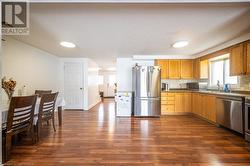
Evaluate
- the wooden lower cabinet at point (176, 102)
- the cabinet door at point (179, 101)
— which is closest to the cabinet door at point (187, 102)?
the wooden lower cabinet at point (176, 102)

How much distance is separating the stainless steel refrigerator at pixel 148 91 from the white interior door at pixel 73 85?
2633 millimetres

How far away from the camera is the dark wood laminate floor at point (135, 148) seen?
95.8 inches

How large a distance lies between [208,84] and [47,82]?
5616mm

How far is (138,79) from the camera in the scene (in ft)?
18.8

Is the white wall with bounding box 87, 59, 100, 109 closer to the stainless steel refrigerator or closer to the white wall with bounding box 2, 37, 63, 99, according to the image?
the white wall with bounding box 2, 37, 63, 99

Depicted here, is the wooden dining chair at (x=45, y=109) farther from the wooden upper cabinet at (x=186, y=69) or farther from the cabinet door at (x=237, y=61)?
the wooden upper cabinet at (x=186, y=69)

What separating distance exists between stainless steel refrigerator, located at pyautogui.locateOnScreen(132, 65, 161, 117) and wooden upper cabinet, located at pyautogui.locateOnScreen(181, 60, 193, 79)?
1.17 meters

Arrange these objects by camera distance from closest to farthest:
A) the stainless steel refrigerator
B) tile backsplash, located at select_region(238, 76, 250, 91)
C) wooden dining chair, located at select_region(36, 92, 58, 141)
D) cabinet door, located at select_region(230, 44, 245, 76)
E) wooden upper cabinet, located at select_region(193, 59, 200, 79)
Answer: wooden dining chair, located at select_region(36, 92, 58, 141) < cabinet door, located at select_region(230, 44, 245, 76) < tile backsplash, located at select_region(238, 76, 250, 91) < the stainless steel refrigerator < wooden upper cabinet, located at select_region(193, 59, 200, 79)

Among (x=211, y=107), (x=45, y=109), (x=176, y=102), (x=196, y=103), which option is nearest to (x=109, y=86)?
(x=176, y=102)

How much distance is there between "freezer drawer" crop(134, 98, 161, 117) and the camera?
5691mm

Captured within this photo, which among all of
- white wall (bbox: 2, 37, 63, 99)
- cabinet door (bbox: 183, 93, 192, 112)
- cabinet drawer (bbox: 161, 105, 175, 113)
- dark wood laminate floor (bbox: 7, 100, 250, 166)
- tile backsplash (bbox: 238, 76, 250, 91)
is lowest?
dark wood laminate floor (bbox: 7, 100, 250, 166)

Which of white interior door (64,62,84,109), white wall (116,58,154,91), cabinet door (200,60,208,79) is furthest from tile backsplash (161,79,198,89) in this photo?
white interior door (64,62,84,109)

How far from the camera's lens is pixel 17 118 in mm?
2539

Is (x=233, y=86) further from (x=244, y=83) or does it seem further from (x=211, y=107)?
(x=211, y=107)
